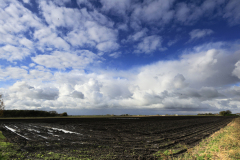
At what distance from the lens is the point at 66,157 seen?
1075 cm

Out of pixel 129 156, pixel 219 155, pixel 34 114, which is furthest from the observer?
pixel 34 114

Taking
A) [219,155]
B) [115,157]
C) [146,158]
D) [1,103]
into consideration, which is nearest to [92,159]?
[115,157]

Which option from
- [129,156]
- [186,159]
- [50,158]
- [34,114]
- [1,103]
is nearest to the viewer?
[186,159]

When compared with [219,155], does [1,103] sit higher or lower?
higher

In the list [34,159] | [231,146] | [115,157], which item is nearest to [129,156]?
[115,157]

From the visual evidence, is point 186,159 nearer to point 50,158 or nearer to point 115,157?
point 115,157

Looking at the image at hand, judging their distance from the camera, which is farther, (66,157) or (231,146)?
(231,146)

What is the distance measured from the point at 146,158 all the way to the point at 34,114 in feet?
374

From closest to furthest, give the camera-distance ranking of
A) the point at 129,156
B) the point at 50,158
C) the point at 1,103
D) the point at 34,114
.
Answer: the point at 50,158
the point at 129,156
the point at 1,103
the point at 34,114

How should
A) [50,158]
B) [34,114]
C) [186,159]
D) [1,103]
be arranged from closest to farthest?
[186,159] < [50,158] < [1,103] < [34,114]

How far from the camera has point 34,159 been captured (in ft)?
33.8

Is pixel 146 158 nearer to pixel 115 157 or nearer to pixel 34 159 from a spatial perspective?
pixel 115 157

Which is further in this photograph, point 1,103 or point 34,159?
point 1,103

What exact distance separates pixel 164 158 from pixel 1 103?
72.5 metres
